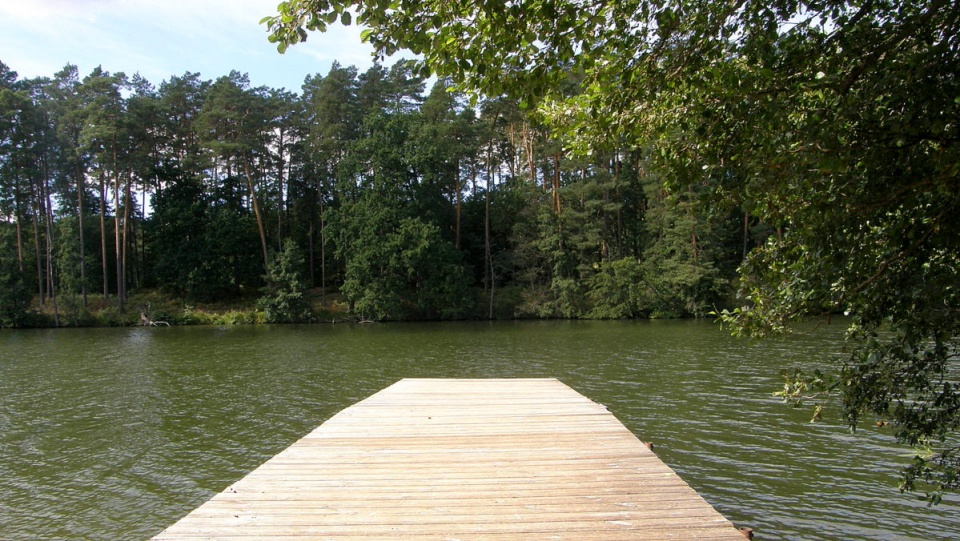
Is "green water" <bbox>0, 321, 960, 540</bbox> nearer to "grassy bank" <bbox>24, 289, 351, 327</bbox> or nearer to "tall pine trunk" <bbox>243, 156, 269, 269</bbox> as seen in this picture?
"grassy bank" <bbox>24, 289, 351, 327</bbox>

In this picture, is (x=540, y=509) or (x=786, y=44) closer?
(x=786, y=44)

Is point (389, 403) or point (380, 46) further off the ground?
point (380, 46)

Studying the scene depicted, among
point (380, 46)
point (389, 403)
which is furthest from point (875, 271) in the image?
point (389, 403)

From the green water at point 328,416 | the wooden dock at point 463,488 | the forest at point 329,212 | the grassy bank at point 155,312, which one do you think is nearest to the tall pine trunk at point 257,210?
the forest at point 329,212

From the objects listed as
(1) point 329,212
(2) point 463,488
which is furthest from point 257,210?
(2) point 463,488

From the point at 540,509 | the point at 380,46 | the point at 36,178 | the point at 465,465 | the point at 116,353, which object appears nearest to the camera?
the point at 380,46

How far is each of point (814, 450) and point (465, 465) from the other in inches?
225

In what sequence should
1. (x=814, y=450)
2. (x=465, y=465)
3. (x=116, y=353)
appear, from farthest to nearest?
1. (x=116, y=353)
2. (x=814, y=450)
3. (x=465, y=465)

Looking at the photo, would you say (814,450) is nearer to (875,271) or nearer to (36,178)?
(875,271)

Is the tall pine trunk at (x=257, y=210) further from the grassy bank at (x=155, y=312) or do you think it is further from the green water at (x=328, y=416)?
the green water at (x=328, y=416)

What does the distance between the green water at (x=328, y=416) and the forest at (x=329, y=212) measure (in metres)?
15.8

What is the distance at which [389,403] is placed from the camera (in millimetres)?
8422

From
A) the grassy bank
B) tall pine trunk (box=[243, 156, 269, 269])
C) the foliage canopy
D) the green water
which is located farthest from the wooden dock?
tall pine trunk (box=[243, 156, 269, 269])

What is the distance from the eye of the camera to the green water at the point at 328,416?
20.4ft
